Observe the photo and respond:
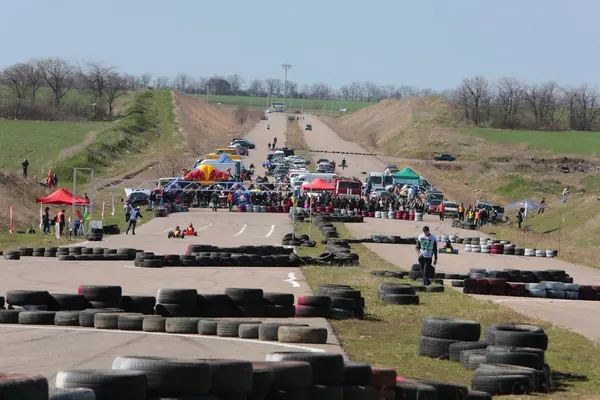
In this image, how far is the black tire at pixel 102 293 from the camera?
17.4 metres

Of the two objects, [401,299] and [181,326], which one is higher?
[181,326]

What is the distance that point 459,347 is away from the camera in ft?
47.9

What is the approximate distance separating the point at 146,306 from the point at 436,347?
5214 millimetres

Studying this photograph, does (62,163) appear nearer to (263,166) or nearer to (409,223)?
(263,166)

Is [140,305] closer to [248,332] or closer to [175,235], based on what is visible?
[248,332]

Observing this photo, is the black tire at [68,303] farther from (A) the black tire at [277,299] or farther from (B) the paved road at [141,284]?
(A) the black tire at [277,299]

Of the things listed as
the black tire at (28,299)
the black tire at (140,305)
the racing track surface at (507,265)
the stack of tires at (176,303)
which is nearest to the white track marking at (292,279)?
the racing track surface at (507,265)

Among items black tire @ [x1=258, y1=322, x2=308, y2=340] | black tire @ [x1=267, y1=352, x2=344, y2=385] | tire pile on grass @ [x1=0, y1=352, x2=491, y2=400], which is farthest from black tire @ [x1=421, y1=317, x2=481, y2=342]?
black tire @ [x1=267, y1=352, x2=344, y2=385]

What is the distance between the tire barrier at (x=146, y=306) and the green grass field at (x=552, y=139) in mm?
98813

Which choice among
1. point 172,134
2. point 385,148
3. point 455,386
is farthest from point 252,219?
point 385,148

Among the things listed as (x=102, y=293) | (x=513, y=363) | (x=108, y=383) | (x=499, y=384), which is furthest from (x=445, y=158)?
(x=108, y=383)

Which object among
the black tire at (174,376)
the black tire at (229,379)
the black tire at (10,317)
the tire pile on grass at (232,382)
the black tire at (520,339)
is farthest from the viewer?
the black tire at (10,317)

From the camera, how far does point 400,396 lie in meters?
10.8

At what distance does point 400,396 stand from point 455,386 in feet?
1.93
